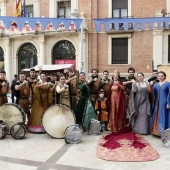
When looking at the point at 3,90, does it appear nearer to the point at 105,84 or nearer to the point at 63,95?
Result: the point at 63,95

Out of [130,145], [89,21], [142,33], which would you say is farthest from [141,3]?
[130,145]

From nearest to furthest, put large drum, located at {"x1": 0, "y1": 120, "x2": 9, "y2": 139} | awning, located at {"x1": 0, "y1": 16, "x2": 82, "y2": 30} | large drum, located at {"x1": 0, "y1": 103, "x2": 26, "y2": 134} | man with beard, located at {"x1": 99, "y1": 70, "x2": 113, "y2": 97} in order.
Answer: large drum, located at {"x1": 0, "y1": 120, "x2": 9, "y2": 139} → large drum, located at {"x1": 0, "y1": 103, "x2": 26, "y2": 134} → man with beard, located at {"x1": 99, "y1": 70, "x2": 113, "y2": 97} → awning, located at {"x1": 0, "y1": 16, "x2": 82, "y2": 30}

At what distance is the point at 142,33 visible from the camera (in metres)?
17.2

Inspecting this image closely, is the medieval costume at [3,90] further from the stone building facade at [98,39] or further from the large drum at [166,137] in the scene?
the stone building facade at [98,39]

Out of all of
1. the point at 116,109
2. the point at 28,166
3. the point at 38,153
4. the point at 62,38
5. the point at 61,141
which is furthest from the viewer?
the point at 62,38

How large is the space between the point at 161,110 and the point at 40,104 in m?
2.99

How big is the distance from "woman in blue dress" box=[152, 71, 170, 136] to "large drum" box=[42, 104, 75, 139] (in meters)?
2.01

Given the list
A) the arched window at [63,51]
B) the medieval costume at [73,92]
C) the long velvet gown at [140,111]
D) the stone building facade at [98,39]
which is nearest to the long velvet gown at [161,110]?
the long velvet gown at [140,111]

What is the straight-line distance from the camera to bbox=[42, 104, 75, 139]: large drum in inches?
214

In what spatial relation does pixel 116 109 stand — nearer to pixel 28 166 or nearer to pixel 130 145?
pixel 130 145

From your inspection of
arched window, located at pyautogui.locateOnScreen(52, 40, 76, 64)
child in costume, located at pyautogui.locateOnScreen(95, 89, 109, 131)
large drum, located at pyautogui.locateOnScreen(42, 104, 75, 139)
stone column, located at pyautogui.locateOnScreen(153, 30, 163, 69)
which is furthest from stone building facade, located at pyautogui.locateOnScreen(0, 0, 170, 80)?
large drum, located at pyautogui.locateOnScreen(42, 104, 75, 139)

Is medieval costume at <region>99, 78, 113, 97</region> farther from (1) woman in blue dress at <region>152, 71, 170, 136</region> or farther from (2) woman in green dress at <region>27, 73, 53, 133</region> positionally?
(2) woman in green dress at <region>27, 73, 53, 133</region>

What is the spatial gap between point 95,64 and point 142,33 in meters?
4.17

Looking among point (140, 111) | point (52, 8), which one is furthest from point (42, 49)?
point (140, 111)
